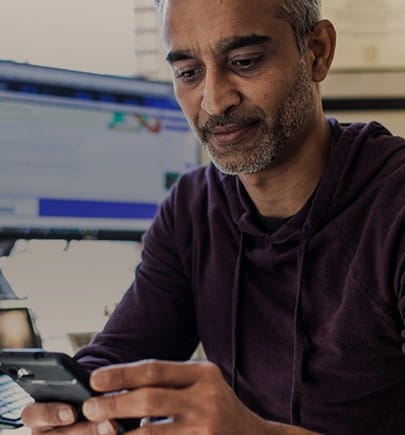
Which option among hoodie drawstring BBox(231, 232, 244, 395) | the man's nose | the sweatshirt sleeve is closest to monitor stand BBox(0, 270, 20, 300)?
the sweatshirt sleeve

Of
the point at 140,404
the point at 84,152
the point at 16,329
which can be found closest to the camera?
the point at 140,404

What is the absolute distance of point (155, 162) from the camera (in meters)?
1.51

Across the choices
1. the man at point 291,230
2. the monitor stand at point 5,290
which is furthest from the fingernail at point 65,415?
the monitor stand at point 5,290

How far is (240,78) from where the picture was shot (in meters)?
1.08

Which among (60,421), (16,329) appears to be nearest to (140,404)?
(60,421)

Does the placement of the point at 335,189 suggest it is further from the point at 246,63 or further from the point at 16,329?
the point at 16,329

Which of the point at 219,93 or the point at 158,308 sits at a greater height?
the point at 219,93

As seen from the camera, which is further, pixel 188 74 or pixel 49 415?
pixel 188 74

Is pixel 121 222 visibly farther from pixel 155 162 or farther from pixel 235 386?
pixel 235 386

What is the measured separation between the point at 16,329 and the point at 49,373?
57 centimetres

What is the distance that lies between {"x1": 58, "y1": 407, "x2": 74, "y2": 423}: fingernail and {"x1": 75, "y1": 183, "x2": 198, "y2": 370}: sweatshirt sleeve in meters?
0.43

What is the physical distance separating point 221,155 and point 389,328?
1.16 ft

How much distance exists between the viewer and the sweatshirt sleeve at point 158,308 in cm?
127

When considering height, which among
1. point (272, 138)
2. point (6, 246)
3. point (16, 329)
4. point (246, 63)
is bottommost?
point (16, 329)
